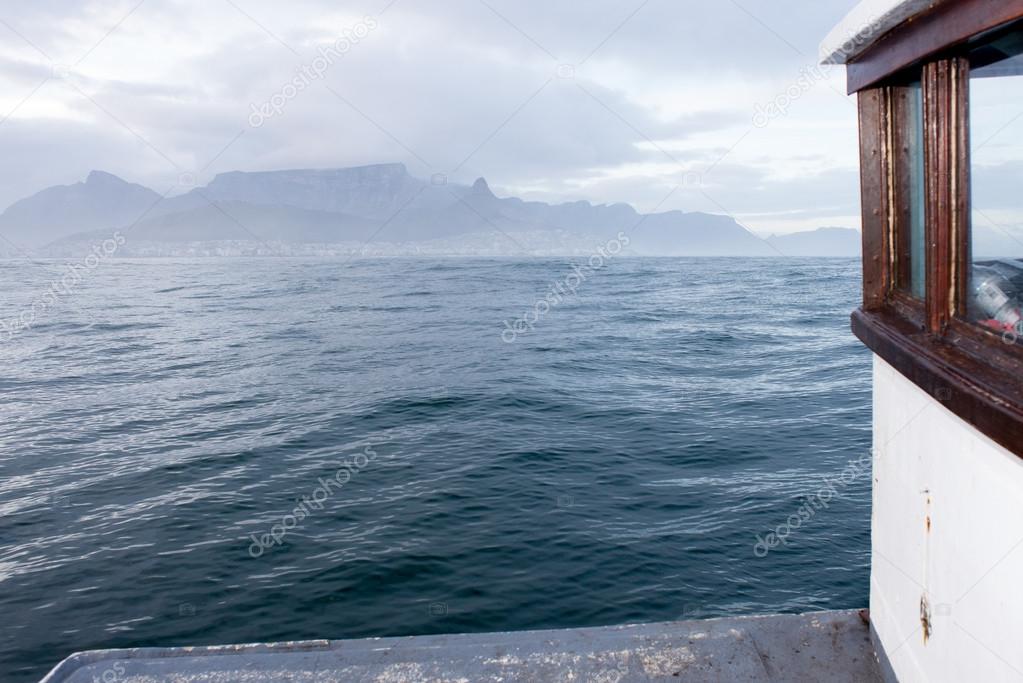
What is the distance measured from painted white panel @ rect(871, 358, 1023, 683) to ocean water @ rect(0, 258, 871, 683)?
3776 mm

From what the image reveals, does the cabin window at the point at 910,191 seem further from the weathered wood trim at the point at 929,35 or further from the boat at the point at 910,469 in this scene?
the weathered wood trim at the point at 929,35

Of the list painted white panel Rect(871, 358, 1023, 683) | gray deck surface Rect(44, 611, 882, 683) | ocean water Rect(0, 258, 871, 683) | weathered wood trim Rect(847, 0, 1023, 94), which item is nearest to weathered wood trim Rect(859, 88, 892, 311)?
weathered wood trim Rect(847, 0, 1023, 94)

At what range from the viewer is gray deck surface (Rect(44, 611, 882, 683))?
352 centimetres

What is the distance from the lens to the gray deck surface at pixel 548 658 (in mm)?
3521

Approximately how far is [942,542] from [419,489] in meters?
8.45

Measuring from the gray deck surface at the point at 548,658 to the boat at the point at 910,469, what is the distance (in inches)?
0.4

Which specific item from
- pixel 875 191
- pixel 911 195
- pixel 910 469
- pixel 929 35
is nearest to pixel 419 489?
pixel 910 469

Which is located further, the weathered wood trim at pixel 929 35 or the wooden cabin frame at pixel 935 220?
the wooden cabin frame at pixel 935 220

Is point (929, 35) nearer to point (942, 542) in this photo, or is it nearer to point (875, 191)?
point (875, 191)

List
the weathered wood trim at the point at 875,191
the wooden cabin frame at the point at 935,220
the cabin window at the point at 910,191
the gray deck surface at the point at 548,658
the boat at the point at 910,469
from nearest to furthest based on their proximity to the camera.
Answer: the wooden cabin frame at the point at 935,220, the boat at the point at 910,469, the cabin window at the point at 910,191, the weathered wood trim at the point at 875,191, the gray deck surface at the point at 548,658

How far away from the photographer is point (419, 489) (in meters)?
10.6

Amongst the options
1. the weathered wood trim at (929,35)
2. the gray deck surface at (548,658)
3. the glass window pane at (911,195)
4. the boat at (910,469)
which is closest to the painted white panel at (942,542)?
the boat at (910,469)

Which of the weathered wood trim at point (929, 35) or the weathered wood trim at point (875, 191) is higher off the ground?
the weathered wood trim at point (929, 35)

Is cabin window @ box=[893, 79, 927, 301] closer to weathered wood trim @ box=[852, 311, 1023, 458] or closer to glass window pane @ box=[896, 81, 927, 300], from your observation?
glass window pane @ box=[896, 81, 927, 300]
